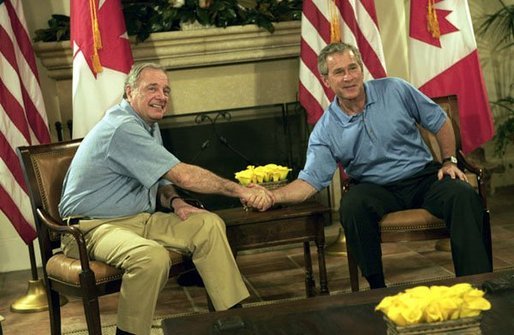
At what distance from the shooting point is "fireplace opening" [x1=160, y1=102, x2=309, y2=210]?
18.6ft

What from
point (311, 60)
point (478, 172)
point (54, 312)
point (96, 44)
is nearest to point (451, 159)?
point (478, 172)

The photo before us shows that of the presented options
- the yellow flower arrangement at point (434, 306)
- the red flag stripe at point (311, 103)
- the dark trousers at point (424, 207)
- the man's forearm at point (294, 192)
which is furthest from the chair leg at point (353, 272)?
the yellow flower arrangement at point (434, 306)

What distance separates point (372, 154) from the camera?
13.0ft

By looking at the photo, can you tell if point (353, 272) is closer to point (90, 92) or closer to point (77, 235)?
point (77, 235)

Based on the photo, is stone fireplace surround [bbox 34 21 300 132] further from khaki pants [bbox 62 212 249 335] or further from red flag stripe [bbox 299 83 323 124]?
khaki pants [bbox 62 212 249 335]

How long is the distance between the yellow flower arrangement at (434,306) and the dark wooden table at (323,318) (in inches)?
13.0

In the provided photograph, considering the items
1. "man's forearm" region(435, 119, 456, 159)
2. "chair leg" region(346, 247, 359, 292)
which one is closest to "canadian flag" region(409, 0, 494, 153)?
"man's forearm" region(435, 119, 456, 159)

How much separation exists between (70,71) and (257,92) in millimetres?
1153

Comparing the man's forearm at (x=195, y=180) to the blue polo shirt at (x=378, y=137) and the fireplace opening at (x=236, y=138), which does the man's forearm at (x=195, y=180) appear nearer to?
the blue polo shirt at (x=378, y=137)

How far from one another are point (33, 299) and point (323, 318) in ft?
7.67

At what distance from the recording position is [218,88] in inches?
224

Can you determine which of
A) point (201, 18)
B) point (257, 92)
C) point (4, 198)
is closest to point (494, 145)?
point (257, 92)

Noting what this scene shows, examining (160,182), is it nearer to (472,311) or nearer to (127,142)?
(127,142)

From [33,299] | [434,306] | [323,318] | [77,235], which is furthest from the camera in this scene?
[33,299]
